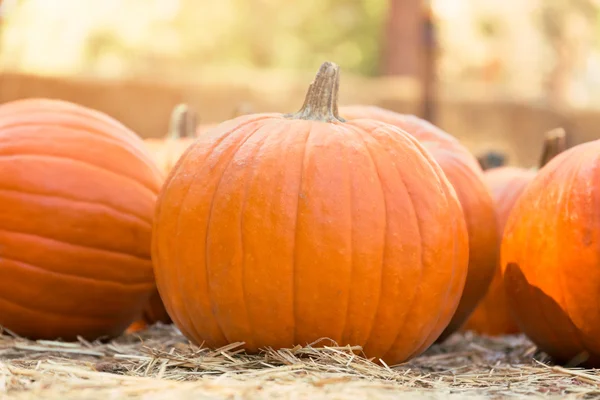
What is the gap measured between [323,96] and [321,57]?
48.5 ft

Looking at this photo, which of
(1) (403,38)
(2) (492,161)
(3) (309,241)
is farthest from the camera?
(1) (403,38)

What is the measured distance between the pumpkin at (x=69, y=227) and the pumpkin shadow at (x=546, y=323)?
3.48 feet

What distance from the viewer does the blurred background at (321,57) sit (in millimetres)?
7809

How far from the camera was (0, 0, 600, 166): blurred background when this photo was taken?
25.6 feet

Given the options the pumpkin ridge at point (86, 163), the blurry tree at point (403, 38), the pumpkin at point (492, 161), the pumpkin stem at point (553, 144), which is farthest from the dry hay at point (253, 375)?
the blurry tree at point (403, 38)

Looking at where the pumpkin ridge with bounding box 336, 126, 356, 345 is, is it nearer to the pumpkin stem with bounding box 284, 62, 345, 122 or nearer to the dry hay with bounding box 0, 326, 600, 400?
the dry hay with bounding box 0, 326, 600, 400

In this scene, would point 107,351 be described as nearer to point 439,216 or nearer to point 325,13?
point 439,216

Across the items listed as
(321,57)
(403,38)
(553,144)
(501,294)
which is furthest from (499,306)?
(321,57)

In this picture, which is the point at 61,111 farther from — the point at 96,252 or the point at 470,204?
the point at 470,204

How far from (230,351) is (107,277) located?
23.5 inches

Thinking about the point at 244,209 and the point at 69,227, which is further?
the point at 69,227

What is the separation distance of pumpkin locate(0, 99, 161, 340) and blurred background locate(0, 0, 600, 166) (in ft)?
13.6

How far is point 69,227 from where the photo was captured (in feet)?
7.70

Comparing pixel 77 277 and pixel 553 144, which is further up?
pixel 553 144
